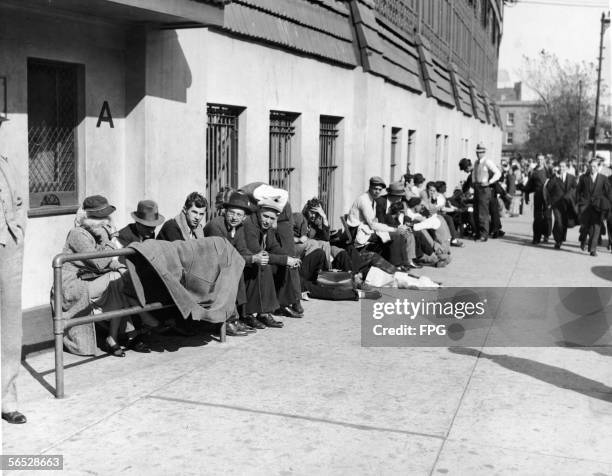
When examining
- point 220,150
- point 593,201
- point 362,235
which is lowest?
point 362,235

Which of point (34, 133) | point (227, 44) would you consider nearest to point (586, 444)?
point (34, 133)

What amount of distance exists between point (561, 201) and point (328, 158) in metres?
5.32

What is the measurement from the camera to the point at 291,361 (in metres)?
7.39

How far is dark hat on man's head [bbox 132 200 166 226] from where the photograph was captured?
803 centimetres

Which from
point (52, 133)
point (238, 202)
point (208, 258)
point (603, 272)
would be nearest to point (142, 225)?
point (208, 258)

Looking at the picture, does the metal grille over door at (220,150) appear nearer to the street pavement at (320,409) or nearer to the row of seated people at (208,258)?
the row of seated people at (208,258)

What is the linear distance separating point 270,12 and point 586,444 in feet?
25.9

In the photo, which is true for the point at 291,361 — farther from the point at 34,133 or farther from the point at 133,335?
the point at 34,133

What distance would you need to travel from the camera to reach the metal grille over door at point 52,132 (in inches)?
314

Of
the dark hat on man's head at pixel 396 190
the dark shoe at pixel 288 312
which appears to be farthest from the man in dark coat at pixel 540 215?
the dark shoe at pixel 288 312

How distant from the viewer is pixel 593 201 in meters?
16.4

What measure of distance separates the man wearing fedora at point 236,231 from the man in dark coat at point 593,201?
962cm

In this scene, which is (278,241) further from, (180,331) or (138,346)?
(138,346)

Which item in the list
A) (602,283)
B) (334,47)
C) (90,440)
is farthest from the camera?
(334,47)
